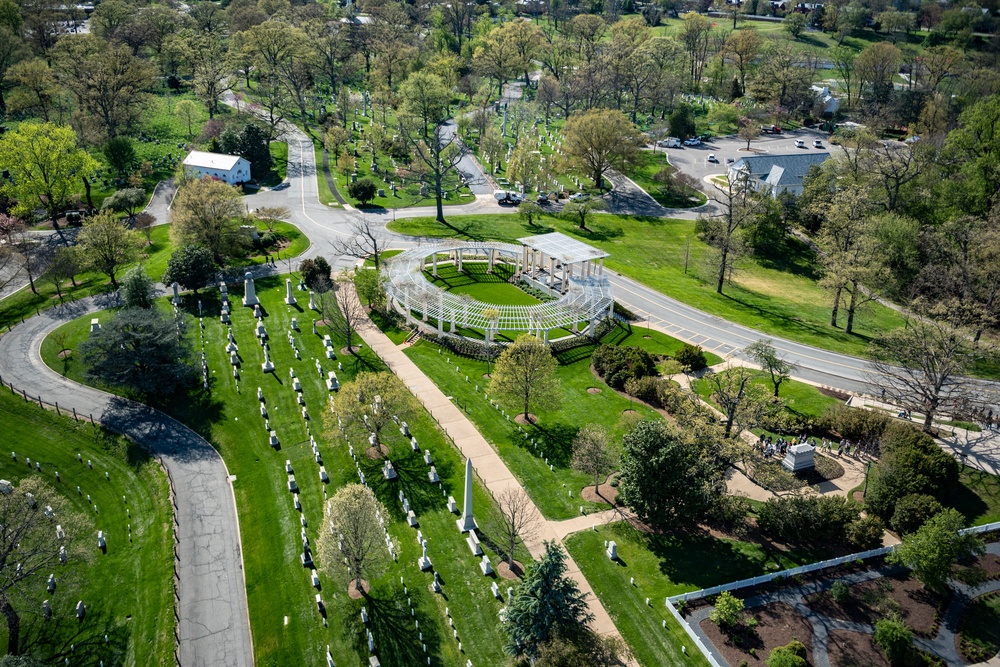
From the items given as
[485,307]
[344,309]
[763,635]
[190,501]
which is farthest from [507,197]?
[763,635]

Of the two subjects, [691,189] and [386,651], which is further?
[691,189]

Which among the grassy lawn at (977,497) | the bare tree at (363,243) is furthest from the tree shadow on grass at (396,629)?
the bare tree at (363,243)

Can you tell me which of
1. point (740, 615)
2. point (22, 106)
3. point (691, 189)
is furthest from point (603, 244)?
point (22, 106)

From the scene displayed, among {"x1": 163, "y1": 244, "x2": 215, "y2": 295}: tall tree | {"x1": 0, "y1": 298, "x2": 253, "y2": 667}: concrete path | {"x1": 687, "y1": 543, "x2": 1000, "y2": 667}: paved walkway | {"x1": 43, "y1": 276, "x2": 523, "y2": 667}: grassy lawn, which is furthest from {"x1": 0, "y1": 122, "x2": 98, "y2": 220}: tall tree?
{"x1": 687, "y1": 543, "x2": 1000, "y2": 667}: paved walkway

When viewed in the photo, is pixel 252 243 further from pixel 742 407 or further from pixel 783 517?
pixel 783 517

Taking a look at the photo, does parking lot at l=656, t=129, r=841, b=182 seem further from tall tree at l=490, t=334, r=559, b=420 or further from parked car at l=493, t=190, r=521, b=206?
tall tree at l=490, t=334, r=559, b=420

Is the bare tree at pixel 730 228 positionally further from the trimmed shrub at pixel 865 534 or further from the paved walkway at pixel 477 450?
the trimmed shrub at pixel 865 534
